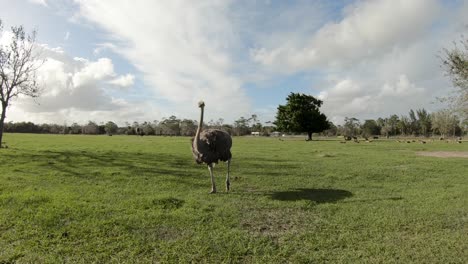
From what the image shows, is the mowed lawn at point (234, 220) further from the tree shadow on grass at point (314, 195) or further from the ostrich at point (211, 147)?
the ostrich at point (211, 147)

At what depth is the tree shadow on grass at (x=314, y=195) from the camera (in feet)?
30.3

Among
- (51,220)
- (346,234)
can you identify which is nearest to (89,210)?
(51,220)

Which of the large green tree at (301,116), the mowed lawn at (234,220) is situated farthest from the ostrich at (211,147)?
the large green tree at (301,116)

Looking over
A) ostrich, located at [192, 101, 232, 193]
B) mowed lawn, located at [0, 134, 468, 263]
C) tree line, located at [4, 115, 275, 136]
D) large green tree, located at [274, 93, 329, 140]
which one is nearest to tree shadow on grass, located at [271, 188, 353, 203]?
mowed lawn, located at [0, 134, 468, 263]

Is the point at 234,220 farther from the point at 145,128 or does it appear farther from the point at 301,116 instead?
the point at 145,128

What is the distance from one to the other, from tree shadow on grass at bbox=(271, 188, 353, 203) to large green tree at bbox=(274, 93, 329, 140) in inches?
2067

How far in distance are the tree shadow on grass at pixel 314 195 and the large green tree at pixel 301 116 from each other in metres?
52.5

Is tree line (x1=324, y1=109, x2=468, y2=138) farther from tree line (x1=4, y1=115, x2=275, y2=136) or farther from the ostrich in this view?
the ostrich

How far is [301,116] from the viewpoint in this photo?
6256 centimetres

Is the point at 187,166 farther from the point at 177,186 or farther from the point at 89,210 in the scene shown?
the point at 89,210

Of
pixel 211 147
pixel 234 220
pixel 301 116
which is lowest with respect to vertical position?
pixel 234 220

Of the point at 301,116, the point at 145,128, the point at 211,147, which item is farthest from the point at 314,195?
the point at 145,128

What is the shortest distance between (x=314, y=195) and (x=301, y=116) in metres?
54.1

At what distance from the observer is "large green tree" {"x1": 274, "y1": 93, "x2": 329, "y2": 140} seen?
62.5 meters
